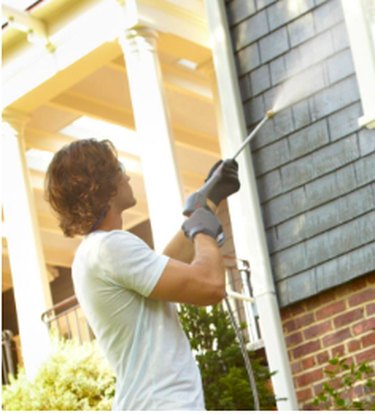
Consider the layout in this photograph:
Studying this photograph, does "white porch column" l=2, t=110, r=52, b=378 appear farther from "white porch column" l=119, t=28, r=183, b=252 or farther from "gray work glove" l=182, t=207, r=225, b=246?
"gray work glove" l=182, t=207, r=225, b=246

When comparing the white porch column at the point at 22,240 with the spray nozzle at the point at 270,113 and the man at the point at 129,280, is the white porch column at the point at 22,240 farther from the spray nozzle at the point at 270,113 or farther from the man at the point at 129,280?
the man at the point at 129,280

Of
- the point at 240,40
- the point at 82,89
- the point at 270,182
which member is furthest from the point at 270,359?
the point at 82,89

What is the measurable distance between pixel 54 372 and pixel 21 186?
242 centimetres

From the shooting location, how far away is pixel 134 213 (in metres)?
16.9

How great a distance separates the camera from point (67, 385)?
32.2 ft

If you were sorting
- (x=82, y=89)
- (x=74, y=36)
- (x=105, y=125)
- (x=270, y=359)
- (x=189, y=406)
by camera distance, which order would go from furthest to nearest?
1. (x=105, y=125)
2. (x=82, y=89)
3. (x=74, y=36)
4. (x=270, y=359)
5. (x=189, y=406)

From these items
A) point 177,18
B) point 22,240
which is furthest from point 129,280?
point 22,240

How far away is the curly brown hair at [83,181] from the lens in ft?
9.53

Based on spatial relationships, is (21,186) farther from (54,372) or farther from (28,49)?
(54,372)

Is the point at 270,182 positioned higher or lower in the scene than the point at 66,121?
lower

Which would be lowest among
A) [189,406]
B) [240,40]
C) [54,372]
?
[189,406]

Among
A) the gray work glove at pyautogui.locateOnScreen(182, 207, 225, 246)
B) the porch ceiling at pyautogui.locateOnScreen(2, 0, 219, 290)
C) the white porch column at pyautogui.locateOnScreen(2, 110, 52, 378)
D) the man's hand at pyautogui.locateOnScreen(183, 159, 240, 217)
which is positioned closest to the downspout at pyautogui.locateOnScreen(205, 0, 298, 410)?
the porch ceiling at pyautogui.locateOnScreen(2, 0, 219, 290)

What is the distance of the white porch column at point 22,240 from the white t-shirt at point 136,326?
28.0 ft

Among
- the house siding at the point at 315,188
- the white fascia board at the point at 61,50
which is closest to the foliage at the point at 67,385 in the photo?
the white fascia board at the point at 61,50
